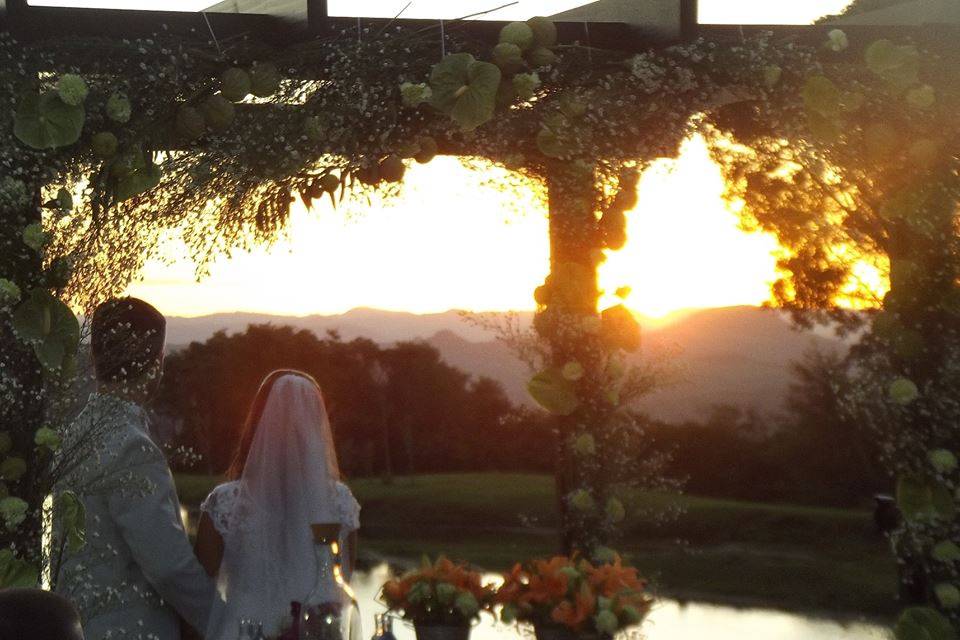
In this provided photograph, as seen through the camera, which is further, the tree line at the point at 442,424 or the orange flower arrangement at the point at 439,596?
the tree line at the point at 442,424

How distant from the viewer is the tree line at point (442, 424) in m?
4.67

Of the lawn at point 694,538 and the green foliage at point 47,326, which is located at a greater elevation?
the green foliage at point 47,326

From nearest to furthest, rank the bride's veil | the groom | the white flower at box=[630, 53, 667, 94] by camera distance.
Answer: the white flower at box=[630, 53, 667, 94], the groom, the bride's veil

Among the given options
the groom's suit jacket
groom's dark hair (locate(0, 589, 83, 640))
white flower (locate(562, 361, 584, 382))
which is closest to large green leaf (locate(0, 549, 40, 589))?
the groom's suit jacket

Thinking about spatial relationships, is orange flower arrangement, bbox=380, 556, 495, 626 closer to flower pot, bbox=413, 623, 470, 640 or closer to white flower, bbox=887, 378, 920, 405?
flower pot, bbox=413, 623, 470, 640

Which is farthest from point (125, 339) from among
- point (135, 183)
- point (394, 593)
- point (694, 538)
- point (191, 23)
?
point (694, 538)

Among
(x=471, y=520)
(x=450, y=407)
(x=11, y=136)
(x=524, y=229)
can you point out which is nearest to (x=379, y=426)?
(x=450, y=407)

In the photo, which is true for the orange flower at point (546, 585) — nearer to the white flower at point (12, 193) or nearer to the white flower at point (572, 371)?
the white flower at point (572, 371)

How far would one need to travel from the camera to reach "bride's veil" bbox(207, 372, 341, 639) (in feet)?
12.0

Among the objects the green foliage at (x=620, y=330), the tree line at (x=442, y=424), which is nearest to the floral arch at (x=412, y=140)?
the green foliage at (x=620, y=330)

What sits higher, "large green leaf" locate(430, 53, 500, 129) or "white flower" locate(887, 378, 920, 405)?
"large green leaf" locate(430, 53, 500, 129)

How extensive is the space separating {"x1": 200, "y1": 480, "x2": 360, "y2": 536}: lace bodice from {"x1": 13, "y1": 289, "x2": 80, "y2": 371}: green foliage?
1129 millimetres

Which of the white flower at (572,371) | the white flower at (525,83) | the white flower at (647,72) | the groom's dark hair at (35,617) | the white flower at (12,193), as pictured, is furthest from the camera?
the white flower at (572,371)

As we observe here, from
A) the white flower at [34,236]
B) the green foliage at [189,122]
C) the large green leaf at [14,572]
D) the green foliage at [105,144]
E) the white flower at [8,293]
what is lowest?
the large green leaf at [14,572]
